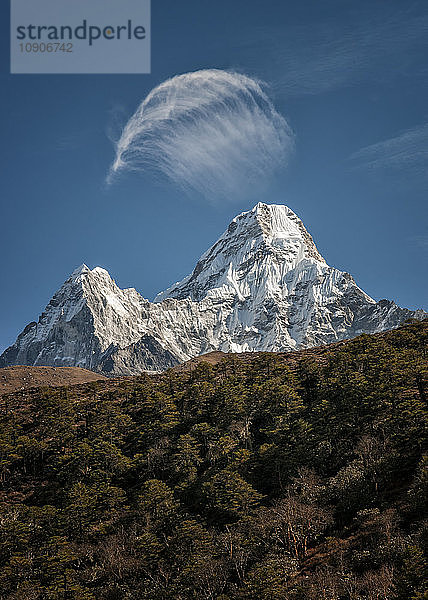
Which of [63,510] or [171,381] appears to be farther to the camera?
A: [171,381]

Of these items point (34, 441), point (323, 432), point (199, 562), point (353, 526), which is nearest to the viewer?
point (199, 562)

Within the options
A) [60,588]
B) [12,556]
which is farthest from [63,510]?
[60,588]

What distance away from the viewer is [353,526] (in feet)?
151

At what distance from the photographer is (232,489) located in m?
55.3

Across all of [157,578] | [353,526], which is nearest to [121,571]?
[157,578]

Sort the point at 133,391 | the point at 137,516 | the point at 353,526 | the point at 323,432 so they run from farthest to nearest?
the point at 133,391, the point at 323,432, the point at 137,516, the point at 353,526

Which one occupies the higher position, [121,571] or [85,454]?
[85,454]

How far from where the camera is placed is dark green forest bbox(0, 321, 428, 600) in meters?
40.7

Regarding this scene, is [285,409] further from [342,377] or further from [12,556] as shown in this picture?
[12,556]

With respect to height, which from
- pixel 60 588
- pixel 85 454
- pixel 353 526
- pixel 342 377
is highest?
pixel 342 377

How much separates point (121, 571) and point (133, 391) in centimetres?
5252

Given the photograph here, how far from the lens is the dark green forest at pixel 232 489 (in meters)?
40.7

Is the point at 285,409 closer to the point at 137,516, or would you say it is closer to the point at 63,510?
the point at 137,516

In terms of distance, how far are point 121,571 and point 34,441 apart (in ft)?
109
